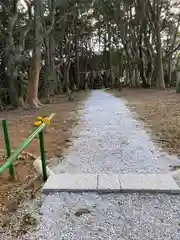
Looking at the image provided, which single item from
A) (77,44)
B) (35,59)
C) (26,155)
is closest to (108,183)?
(26,155)

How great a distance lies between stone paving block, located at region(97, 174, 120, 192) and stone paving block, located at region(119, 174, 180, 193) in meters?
0.06

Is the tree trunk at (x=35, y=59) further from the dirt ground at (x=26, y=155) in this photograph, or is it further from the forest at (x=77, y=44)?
the dirt ground at (x=26, y=155)

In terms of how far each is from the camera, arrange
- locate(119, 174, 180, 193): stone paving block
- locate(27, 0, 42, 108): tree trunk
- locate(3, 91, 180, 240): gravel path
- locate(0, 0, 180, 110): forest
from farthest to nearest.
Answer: locate(0, 0, 180, 110): forest → locate(27, 0, 42, 108): tree trunk → locate(119, 174, 180, 193): stone paving block → locate(3, 91, 180, 240): gravel path

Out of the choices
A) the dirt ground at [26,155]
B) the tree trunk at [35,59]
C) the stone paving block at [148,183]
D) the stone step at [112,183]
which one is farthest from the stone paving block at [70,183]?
the tree trunk at [35,59]

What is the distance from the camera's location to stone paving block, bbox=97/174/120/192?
280cm

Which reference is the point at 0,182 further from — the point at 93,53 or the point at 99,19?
the point at 93,53

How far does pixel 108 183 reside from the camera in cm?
294

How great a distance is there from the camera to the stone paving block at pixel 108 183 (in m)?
2.80

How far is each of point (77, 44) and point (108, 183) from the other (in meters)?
19.9

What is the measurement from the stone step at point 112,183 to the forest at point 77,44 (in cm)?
753

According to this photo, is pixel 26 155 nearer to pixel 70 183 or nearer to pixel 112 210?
pixel 70 183

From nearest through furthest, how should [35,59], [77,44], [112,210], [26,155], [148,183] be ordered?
[112,210], [148,183], [26,155], [35,59], [77,44]

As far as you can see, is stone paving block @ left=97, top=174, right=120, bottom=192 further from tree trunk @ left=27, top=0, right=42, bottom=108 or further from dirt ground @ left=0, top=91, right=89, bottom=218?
tree trunk @ left=27, top=0, right=42, bottom=108

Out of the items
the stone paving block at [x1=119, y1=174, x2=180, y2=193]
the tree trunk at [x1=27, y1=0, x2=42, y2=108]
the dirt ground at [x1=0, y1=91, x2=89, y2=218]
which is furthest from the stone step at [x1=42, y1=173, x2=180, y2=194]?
the tree trunk at [x1=27, y1=0, x2=42, y2=108]
